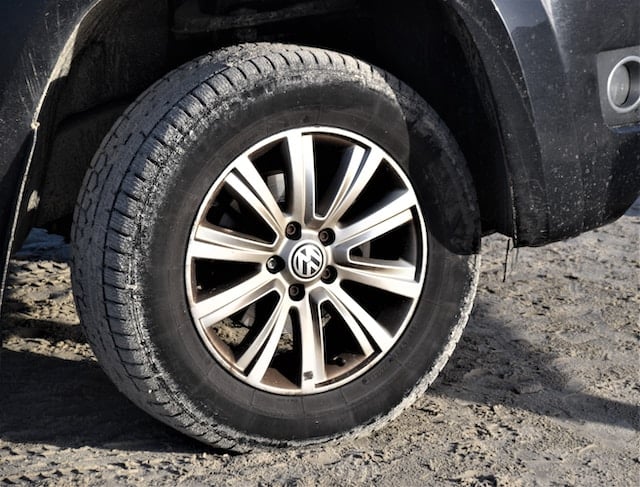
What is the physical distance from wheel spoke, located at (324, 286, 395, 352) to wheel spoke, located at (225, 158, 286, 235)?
0.27 metres

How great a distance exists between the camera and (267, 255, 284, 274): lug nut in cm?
309

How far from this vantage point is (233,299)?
3062mm

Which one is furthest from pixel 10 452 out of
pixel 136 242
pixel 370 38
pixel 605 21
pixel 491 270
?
pixel 491 270

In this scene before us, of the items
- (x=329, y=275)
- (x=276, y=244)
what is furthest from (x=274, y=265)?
(x=329, y=275)

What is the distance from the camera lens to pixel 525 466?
315 centimetres

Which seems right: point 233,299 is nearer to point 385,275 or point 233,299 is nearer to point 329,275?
point 329,275

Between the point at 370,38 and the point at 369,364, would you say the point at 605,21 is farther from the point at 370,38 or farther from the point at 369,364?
the point at 369,364

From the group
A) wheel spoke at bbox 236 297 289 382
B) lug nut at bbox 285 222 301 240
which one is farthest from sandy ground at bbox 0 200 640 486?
lug nut at bbox 285 222 301 240

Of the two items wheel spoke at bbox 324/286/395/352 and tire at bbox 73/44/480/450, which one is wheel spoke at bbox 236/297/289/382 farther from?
wheel spoke at bbox 324/286/395/352

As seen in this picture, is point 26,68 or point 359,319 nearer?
point 26,68

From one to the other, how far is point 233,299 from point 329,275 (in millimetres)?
299

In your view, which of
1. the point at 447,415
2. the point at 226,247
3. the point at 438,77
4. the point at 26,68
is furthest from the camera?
the point at 447,415

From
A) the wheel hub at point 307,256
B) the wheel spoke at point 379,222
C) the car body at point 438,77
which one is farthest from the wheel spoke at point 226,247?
the car body at point 438,77

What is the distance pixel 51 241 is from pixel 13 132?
2.50 meters
